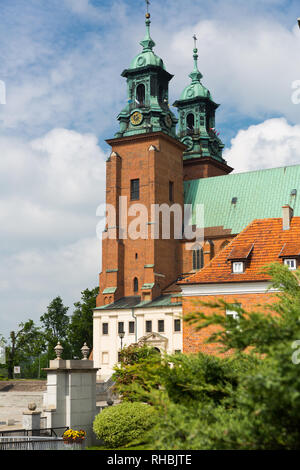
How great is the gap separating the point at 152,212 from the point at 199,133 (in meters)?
17.8

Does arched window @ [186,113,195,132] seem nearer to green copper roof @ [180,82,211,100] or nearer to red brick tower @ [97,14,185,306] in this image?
green copper roof @ [180,82,211,100]

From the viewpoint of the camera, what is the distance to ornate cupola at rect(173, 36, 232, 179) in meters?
76.6

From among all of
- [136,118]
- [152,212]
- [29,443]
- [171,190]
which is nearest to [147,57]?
[136,118]

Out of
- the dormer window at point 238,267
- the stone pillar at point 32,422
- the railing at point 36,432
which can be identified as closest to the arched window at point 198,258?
the dormer window at point 238,267

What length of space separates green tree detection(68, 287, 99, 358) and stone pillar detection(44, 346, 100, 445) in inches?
2227

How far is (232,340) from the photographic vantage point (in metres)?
8.45

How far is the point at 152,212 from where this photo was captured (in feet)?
214

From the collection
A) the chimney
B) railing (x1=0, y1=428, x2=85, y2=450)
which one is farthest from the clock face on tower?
railing (x1=0, y1=428, x2=85, y2=450)

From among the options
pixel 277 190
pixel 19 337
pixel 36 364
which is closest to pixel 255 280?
pixel 277 190

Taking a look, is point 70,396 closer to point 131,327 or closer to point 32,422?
point 32,422

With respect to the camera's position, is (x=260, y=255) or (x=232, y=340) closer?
(x=232, y=340)

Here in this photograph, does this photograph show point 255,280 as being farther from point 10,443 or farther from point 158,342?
point 158,342

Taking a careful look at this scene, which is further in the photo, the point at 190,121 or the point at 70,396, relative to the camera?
the point at 190,121
